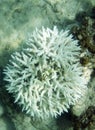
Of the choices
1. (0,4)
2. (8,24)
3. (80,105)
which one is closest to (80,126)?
(80,105)

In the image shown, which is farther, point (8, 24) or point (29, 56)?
point (8, 24)

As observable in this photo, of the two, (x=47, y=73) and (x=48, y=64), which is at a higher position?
(x=48, y=64)

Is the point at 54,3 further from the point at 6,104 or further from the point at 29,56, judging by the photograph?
the point at 6,104

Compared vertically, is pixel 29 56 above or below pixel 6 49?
below

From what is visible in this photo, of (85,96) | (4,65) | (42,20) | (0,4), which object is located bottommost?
(85,96)
